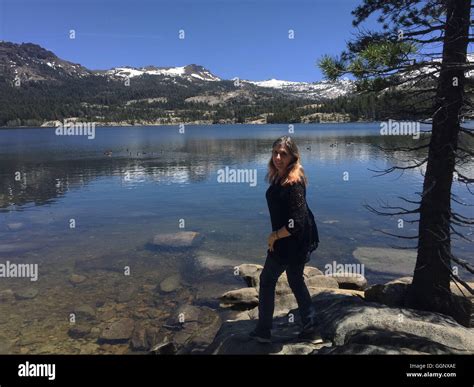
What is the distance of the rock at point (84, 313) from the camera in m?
12.0

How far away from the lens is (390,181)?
1367 inches

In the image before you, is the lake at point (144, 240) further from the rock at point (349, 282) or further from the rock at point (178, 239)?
the rock at point (349, 282)

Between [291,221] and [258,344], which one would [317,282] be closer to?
[258,344]

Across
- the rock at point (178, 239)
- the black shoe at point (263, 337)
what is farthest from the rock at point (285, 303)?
the rock at point (178, 239)

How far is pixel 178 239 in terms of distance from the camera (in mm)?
19531

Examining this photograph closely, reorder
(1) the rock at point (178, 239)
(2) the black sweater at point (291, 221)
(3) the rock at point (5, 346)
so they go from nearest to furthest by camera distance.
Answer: (2) the black sweater at point (291, 221)
(3) the rock at point (5, 346)
(1) the rock at point (178, 239)

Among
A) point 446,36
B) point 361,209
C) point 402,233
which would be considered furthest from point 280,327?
point 361,209

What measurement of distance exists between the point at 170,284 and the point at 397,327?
31.0 ft

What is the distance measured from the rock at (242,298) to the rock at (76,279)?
19.6 ft

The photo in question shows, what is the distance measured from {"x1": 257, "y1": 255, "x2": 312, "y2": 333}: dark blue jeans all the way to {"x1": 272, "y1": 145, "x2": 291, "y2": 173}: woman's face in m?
1.49

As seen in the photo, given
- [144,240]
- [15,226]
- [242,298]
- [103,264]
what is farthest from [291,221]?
[15,226]

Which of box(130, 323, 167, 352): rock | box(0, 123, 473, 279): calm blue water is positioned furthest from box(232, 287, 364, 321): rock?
box(0, 123, 473, 279): calm blue water

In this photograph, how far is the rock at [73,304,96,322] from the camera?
12.0 meters
